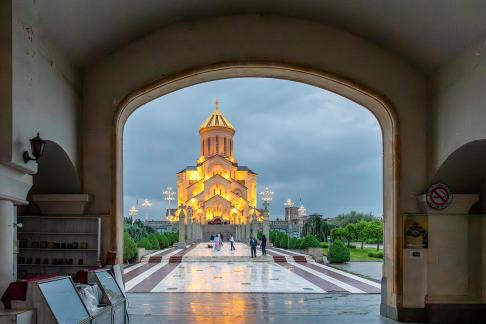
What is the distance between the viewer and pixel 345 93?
923 centimetres

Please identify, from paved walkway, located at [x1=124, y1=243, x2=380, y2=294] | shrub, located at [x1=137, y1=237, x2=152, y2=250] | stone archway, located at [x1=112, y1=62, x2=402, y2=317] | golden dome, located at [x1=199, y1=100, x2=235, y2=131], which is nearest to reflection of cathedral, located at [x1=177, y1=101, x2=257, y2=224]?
golden dome, located at [x1=199, y1=100, x2=235, y2=131]

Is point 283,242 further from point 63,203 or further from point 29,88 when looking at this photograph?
point 29,88

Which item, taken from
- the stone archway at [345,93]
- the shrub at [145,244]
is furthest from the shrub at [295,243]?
the stone archway at [345,93]

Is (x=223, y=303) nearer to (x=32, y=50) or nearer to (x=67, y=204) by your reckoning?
(x=67, y=204)

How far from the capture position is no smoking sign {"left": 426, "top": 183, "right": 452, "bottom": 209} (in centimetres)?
818

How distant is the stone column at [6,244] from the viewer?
17.2ft

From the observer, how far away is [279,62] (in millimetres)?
8438

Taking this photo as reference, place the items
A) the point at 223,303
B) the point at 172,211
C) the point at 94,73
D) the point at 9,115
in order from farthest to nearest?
the point at 172,211 → the point at 223,303 → the point at 94,73 → the point at 9,115

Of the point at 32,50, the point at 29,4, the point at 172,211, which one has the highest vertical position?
the point at 29,4

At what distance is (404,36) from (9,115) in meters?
5.64

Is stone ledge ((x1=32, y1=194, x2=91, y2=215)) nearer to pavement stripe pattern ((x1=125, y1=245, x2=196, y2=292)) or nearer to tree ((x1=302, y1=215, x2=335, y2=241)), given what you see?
pavement stripe pattern ((x1=125, y1=245, x2=196, y2=292))

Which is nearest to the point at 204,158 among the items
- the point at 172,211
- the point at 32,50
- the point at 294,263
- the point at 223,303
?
the point at 172,211

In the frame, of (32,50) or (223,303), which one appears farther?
(223,303)

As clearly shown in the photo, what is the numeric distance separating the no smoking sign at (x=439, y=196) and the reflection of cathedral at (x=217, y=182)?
51.9 m
